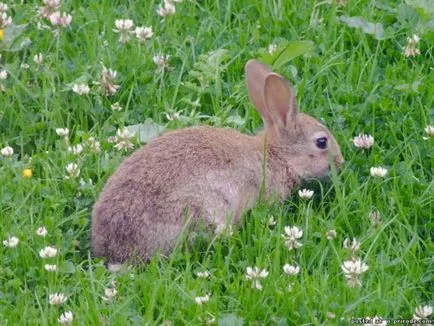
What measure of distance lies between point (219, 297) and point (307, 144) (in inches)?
80.1

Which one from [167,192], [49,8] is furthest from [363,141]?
[49,8]

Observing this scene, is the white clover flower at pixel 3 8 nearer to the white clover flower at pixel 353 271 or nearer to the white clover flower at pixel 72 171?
the white clover flower at pixel 72 171

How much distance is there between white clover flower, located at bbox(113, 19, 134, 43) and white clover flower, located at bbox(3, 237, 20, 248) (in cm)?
239

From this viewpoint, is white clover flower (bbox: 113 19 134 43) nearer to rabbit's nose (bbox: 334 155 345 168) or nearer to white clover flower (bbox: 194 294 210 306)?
rabbit's nose (bbox: 334 155 345 168)

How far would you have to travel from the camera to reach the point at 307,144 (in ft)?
26.0

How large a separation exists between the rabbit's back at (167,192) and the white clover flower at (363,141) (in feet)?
2.56

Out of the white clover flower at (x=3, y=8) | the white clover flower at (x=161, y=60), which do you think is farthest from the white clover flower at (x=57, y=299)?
the white clover flower at (x=3, y=8)

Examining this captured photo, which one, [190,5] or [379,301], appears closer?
[379,301]

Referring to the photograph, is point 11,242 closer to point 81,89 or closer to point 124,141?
point 124,141

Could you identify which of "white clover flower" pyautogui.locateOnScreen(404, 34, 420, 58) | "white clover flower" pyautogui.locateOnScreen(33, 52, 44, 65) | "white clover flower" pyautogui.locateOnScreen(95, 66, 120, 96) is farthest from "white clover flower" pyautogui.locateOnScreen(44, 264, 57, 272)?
"white clover flower" pyautogui.locateOnScreen(404, 34, 420, 58)

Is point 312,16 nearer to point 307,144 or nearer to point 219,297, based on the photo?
point 307,144

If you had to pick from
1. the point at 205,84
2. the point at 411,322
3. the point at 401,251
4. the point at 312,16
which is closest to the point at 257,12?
the point at 312,16

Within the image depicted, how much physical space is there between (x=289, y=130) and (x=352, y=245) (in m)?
1.53

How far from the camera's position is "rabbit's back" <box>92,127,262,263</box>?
6.71m
